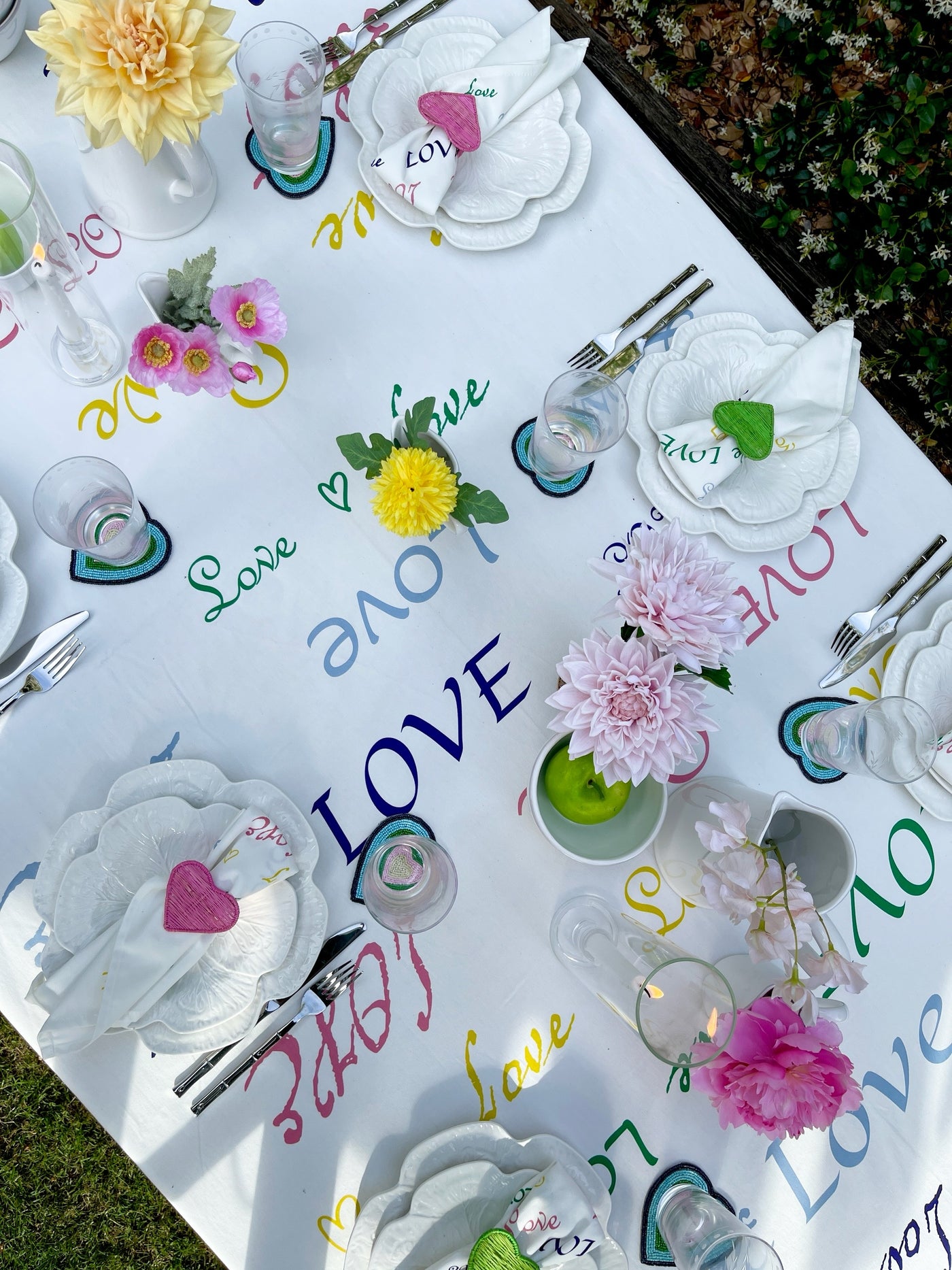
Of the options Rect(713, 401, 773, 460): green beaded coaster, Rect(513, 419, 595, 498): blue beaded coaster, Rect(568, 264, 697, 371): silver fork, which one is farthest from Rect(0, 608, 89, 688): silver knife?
Rect(713, 401, 773, 460): green beaded coaster

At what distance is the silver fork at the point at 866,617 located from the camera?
40.5 inches

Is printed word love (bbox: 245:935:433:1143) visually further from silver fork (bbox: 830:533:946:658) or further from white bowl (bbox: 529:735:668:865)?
silver fork (bbox: 830:533:946:658)

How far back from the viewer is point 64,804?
0.92m

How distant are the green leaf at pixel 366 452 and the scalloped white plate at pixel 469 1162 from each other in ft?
2.21

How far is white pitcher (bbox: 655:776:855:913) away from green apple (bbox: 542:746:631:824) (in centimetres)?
7

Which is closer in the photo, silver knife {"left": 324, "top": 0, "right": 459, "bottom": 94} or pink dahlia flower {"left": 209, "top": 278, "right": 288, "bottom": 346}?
pink dahlia flower {"left": 209, "top": 278, "right": 288, "bottom": 346}

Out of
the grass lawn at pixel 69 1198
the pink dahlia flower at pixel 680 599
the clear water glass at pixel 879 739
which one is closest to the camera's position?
the pink dahlia flower at pixel 680 599

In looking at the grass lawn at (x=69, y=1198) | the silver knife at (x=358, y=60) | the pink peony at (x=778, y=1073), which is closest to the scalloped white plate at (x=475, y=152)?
the silver knife at (x=358, y=60)

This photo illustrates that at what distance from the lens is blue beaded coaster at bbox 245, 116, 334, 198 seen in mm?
1043

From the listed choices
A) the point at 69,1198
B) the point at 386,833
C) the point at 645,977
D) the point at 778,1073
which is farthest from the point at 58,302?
the point at 69,1198

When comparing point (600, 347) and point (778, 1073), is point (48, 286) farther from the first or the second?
point (778, 1073)

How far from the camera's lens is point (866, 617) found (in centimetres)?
103

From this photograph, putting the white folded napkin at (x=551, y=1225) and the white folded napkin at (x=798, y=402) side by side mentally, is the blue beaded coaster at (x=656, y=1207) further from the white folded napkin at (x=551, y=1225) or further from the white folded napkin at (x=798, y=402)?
the white folded napkin at (x=798, y=402)

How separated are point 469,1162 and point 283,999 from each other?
24cm
